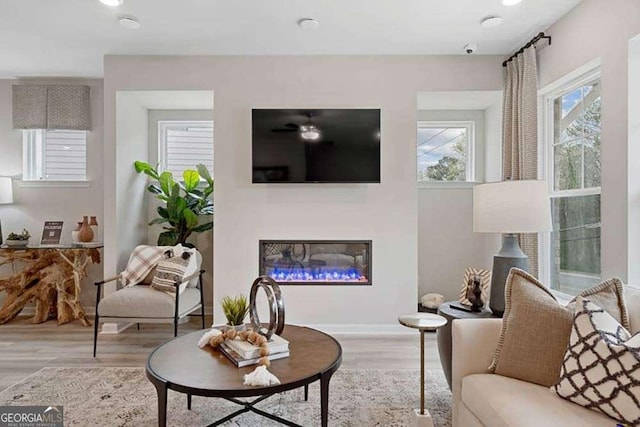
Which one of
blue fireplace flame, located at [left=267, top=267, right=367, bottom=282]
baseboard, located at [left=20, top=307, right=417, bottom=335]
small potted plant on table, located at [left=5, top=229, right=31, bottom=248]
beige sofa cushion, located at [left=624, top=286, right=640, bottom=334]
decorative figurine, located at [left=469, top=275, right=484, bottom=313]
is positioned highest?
small potted plant on table, located at [left=5, top=229, right=31, bottom=248]

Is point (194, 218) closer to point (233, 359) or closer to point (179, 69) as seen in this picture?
point (179, 69)

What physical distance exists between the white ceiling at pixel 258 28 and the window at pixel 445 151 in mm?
932

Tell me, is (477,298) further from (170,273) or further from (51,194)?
(51,194)

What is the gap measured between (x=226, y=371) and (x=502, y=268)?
1666 mm

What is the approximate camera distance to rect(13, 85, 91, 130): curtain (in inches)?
173

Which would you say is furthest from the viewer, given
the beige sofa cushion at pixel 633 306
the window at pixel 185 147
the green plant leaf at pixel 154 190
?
the window at pixel 185 147

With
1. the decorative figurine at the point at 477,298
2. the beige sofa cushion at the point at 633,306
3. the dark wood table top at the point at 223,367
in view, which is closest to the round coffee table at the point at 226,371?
the dark wood table top at the point at 223,367

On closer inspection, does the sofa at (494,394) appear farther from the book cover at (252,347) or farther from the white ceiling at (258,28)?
the white ceiling at (258,28)

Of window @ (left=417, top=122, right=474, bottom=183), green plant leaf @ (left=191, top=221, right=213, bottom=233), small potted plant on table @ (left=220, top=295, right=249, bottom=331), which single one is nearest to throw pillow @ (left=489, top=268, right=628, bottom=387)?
small potted plant on table @ (left=220, top=295, right=249, bottom=331)

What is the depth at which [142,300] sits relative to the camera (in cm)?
317

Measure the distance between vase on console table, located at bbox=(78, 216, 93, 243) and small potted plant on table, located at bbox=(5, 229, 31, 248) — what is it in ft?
1.88

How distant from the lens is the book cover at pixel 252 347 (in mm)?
1860

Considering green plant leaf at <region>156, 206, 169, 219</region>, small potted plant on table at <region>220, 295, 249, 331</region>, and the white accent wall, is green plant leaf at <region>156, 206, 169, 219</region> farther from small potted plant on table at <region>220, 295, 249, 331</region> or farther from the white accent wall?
small potted plant on table at <region>220, 295, 249, 331</region>

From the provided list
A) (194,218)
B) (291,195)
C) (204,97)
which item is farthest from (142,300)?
(204,97)
